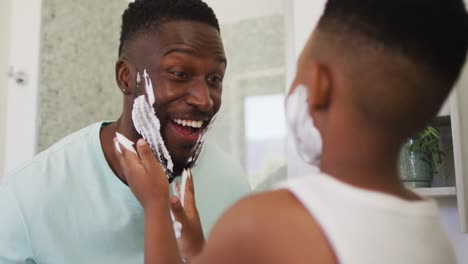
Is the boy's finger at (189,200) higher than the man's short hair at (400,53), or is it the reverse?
the man's short hair at (400,53)

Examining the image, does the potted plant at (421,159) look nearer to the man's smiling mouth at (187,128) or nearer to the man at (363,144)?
the man's smiling mouth at (187,128)

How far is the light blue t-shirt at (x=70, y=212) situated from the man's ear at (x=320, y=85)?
1.67ft

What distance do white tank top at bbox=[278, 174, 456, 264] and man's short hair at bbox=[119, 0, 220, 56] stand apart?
54cm

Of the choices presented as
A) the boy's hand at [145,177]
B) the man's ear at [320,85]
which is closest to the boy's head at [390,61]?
the man's ear at [320,85]

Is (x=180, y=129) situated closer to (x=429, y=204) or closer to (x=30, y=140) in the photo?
(x=429, y=204)

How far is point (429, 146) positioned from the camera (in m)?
1.37

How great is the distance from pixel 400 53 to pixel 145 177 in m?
0.42

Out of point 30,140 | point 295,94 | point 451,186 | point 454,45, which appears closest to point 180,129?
point 295,94

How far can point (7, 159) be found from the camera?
1.49 metres

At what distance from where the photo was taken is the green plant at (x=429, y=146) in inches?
53.5

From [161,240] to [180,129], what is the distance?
0.33 meters

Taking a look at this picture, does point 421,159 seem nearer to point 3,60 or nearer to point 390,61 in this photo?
point 390,61

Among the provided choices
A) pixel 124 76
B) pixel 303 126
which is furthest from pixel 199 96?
pixel 303 126

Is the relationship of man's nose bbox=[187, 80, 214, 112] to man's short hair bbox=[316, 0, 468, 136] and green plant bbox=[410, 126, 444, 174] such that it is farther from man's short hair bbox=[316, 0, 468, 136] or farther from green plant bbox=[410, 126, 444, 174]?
green plant bbox=[410, 126, 444, 174]
